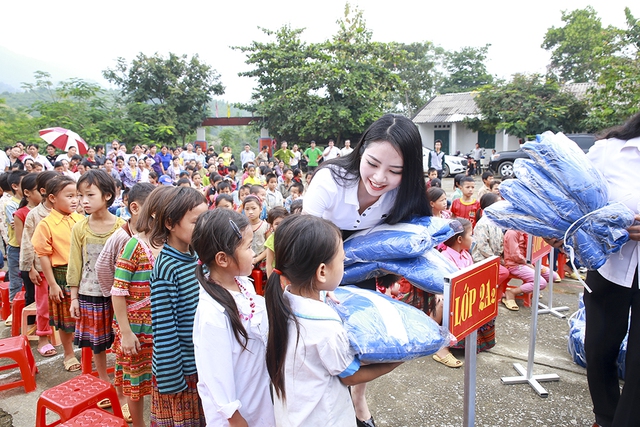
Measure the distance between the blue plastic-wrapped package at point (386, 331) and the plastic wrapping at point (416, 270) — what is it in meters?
0.39

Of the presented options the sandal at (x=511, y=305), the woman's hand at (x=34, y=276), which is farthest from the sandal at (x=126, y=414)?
the sandal at (x=511, y=305)

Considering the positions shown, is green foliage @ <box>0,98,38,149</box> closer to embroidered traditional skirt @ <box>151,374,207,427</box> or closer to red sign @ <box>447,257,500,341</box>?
embroidered traditional skirt @ <box>151,374,207,427</box>

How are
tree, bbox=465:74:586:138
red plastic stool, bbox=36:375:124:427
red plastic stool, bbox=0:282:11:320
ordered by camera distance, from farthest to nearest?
1. tree, bbox=465:74:586:138
2. red plastic stool, bbox=0:282:11:320
3. red plastic stool, bbox=36:375:124:427

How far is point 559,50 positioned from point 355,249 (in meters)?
30.8

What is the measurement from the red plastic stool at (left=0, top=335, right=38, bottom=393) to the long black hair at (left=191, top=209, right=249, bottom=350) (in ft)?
6.67

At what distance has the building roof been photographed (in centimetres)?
2191

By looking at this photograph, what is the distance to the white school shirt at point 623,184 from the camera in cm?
183

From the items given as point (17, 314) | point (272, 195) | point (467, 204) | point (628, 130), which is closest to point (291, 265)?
point (628, 130)

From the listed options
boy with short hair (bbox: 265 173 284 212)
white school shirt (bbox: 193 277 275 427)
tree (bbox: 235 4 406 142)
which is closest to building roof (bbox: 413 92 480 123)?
tree (bbox: 235 4 406 142)

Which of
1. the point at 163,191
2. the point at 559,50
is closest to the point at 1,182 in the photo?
the point at 163,191

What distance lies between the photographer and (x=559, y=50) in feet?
88.7

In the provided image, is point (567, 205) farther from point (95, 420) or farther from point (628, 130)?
point (95, 420)

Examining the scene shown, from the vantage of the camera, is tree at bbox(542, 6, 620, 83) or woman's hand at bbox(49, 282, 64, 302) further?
tree at bbox(542, 6, 620, 83)

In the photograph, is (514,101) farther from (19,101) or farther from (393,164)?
(19,101)
